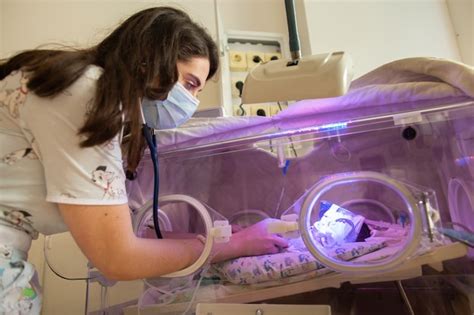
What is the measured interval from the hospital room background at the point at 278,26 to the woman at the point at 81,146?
1.05 m

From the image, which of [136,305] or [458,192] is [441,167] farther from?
[136,305]

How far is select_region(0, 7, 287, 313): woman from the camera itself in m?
0.60

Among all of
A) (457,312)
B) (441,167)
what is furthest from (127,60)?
(457,312)

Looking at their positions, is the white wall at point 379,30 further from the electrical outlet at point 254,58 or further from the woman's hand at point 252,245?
the woman's hand at point 252,245

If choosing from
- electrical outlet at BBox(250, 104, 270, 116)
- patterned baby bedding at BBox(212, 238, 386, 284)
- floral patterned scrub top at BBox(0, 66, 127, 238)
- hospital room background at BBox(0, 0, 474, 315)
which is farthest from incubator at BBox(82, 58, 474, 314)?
hospital room background at BBox(0, 0, 474, 315)

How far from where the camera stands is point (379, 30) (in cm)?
199

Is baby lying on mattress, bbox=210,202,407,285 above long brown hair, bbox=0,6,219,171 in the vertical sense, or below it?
below

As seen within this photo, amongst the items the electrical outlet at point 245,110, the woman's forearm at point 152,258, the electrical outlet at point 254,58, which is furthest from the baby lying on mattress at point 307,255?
the electrical outlet at point 254,58

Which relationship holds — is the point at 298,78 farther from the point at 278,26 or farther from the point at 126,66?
the point at 278,26

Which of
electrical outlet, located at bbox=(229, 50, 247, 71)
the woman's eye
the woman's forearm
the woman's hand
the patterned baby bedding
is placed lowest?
the patterned baby bedding

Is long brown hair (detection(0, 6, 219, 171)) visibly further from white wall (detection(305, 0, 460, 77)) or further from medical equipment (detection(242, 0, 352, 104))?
white wall (detection(305, 0, 460, 77))

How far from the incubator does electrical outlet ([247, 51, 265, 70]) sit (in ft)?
3.26

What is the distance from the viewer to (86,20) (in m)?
1.92

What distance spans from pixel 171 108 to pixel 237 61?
1.17 m
